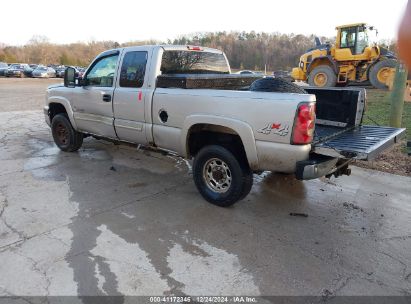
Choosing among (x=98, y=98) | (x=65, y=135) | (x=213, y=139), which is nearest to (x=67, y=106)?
(x=65, y=135)

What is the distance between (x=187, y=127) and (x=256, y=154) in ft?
3.28

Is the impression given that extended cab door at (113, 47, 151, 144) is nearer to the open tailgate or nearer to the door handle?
the door handle

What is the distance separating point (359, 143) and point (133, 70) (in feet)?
10.5

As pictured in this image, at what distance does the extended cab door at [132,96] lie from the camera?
16.4 feet

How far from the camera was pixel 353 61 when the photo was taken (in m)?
16.5

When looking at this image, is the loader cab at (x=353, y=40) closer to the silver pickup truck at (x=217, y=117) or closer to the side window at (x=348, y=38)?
the side window at (x=348, y=38)

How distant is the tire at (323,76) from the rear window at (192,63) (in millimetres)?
11839

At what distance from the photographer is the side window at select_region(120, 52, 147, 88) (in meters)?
5.06

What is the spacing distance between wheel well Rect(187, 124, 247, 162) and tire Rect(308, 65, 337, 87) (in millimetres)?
13598

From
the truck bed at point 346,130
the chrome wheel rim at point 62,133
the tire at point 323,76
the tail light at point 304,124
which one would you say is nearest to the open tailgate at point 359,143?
the truck bed at point 346,130

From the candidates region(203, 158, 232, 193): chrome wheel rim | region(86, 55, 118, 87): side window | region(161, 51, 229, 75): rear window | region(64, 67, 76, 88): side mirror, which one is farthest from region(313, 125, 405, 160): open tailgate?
region(64, 67, 76, 88): side mirror

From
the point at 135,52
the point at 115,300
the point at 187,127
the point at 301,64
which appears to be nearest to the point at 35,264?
the point at 115,300

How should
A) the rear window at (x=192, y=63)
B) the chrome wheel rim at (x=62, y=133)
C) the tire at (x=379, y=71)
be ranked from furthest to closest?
the tire at (x=379, y=71)
the chrome wheel rim at (x=62, y=133)
the rear window at (x=192, y=63)

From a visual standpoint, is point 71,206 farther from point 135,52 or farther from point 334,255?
point 334,255
